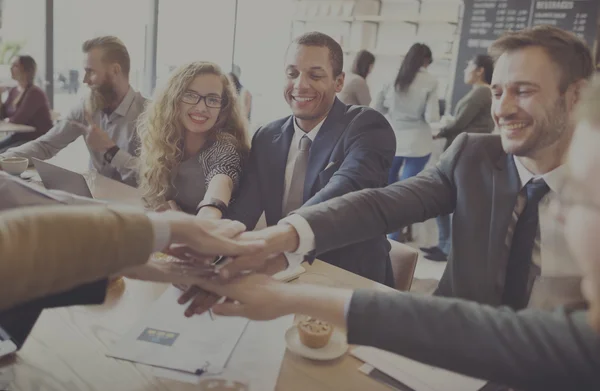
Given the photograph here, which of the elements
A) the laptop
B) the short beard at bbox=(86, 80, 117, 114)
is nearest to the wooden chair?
the laptop

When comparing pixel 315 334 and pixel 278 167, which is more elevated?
pixel 278 167

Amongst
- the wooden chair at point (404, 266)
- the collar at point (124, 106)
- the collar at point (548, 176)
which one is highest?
the collar at point (548, 176)

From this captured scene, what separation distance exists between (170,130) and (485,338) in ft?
5.50

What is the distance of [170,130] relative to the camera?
7.22 feet

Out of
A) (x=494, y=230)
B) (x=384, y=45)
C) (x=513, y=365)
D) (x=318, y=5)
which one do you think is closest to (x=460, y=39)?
(x=384, y=45)

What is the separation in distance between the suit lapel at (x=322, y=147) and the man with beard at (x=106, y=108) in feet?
4.34

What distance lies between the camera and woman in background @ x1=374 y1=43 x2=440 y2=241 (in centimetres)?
441

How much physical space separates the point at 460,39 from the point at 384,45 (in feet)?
3.85

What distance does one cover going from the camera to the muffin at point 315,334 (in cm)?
111

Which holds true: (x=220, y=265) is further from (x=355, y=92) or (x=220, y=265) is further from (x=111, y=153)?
(x=355, y=92)

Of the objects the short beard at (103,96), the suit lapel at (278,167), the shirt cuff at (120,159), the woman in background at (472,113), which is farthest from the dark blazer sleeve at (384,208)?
the woman in background at (472,113)

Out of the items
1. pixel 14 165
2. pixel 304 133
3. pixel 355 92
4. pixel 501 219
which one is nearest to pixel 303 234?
pixel 501 219

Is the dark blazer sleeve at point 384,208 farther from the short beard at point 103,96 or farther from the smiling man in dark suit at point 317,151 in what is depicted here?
the short beard at point 103,96

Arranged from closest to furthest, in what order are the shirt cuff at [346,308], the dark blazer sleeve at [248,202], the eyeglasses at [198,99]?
the shirt cuff at [346,308] < the dark blazer sleeve at [248,202] < the eyeglasses at [198,99]
